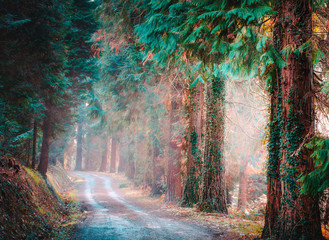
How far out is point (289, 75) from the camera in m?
5.21

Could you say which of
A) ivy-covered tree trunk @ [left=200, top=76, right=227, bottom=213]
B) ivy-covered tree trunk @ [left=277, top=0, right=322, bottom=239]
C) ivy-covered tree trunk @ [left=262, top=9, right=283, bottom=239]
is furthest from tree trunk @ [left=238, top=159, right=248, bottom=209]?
ivy-covered tree trunk @ [left=277, top=0, right=322, bottom=239]

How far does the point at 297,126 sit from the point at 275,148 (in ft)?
3.06

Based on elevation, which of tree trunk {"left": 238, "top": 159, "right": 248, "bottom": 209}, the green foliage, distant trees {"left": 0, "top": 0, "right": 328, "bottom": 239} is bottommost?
tree trunk {"left": 238, "top": 159, "right": 248, "bottom": 209}

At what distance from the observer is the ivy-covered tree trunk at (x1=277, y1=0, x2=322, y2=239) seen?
474 centimetres

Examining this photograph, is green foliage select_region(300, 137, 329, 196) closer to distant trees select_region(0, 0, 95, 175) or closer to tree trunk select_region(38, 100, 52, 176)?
distant trees select_region(0, 0, 95, 175)

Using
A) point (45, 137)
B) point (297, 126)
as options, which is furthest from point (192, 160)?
point (45, 137)

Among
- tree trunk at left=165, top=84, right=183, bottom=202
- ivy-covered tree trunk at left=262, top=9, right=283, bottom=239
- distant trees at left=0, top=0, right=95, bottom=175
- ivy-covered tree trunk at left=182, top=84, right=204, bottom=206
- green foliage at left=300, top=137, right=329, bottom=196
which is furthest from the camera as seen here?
tree trunk at left=165, top=84, right=183, bottom=202

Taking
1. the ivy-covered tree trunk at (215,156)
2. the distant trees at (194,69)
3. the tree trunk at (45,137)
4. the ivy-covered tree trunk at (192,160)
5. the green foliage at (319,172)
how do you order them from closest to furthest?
the green foliage at (319,172) < the distant trees at (194,69) < the ivy-covered tree trunk at (215,156) < the ivy-covered tree trunk at (192,160) < the tree trunk at (45,137)

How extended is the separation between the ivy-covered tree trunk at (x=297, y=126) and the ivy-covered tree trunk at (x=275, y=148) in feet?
0.54

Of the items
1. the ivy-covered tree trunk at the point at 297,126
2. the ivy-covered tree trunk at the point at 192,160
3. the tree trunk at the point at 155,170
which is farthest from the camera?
the tree trunk at the point at 155,170

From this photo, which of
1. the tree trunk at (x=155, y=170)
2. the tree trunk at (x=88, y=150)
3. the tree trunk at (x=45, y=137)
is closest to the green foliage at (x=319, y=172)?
the tree trunk at (x=45, y=137)

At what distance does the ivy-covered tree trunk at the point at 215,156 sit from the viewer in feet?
30.5

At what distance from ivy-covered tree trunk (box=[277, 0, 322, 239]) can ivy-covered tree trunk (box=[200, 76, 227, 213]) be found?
4250mm

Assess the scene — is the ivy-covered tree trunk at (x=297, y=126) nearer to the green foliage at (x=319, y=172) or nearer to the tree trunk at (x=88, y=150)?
the green foliage at (x=319, y=172)
